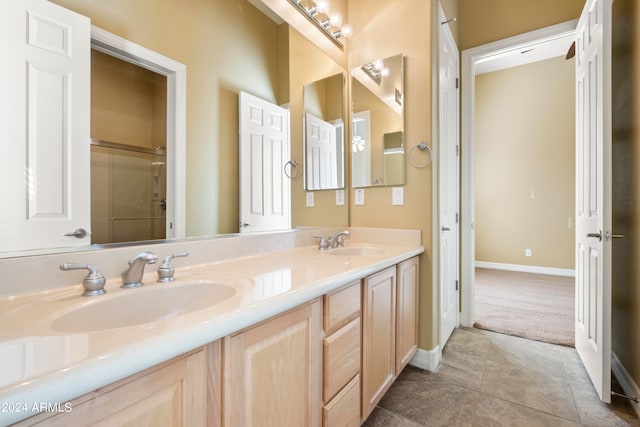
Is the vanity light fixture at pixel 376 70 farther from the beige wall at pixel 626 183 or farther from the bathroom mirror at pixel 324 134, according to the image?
the beige wall at pixel 626 183

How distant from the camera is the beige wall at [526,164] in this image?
4246mm

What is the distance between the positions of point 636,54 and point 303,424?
2358 mm

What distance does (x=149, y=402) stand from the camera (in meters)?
0.55

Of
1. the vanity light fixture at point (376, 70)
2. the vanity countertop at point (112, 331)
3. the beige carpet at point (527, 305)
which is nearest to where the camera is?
the vanity countertop at point (112, 331)

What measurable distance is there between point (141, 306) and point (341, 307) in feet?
2.15

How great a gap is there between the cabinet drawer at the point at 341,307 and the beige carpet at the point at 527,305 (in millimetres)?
1928

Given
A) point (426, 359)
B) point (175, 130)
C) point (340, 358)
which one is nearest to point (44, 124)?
point (175, 130)

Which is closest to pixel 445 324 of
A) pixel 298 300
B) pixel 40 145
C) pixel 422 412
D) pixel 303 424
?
pixel 422 412

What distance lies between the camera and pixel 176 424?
1.93 ft

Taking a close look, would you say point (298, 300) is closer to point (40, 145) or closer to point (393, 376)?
point (40, 145)

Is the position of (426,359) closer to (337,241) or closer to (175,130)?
(337,241)

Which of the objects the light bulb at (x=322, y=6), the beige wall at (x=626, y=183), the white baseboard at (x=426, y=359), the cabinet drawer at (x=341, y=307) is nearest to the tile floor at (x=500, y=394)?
the white baseboard at (x=426, y=359)

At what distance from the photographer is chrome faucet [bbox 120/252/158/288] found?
89cm

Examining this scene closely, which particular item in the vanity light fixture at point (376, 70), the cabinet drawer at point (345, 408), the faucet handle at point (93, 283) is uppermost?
the vanity light fixture at point (376, 70)
